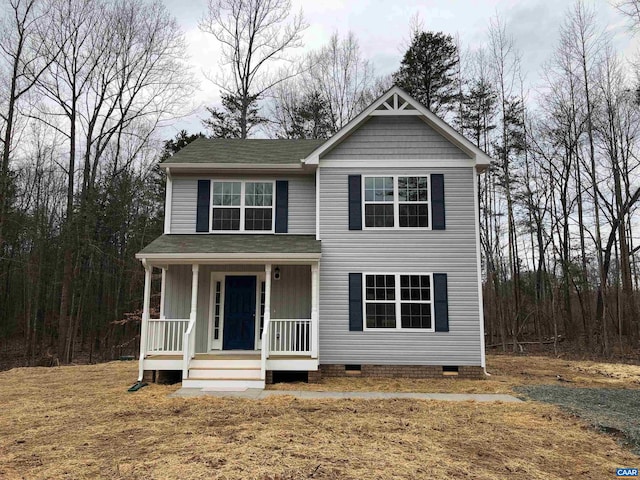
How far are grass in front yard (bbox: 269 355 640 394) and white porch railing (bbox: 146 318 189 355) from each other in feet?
8.43

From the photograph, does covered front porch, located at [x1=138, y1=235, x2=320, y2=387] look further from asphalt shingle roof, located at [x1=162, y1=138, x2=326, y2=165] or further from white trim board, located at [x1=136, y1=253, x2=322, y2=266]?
asphalt shingle roof, located at [x1=162, y1=138, x2=326, y2=165]

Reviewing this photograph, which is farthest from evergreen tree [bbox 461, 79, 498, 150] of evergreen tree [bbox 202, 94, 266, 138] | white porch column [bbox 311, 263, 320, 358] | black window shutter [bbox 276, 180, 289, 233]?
white porch column [bbox 311, 263, 320, 358]

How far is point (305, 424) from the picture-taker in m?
6.09

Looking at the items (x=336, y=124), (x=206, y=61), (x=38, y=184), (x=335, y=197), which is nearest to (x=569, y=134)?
(x=336, y=124)

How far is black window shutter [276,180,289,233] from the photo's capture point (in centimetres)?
1118

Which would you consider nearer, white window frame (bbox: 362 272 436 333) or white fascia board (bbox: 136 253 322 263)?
white fascia board (bbox: 136 253 322 263)

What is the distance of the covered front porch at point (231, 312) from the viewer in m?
9.20

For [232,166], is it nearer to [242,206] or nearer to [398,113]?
[242,206]

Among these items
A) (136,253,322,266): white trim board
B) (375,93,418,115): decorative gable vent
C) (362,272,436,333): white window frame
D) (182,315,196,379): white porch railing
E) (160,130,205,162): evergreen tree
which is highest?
(160,130,205,162): evergreen tree

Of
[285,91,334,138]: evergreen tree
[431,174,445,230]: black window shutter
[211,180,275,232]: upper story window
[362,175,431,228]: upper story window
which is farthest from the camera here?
[285,91,334,138]: evergreen tree

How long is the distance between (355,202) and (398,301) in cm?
269

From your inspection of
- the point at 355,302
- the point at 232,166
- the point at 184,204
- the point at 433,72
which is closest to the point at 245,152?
the point at 232,166

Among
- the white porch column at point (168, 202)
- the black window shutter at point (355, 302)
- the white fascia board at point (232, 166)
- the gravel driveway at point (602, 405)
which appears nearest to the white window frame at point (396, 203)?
the black window shutter at point (355, 302)

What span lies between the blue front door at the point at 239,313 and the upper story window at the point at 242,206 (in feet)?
4.64
